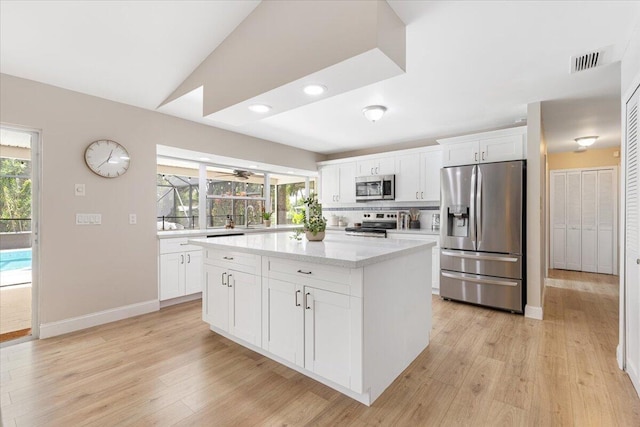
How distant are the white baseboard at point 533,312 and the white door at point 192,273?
161 inches

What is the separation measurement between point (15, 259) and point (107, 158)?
1457 mm

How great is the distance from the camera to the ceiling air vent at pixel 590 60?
235 cm

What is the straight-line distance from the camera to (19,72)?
2668 mm

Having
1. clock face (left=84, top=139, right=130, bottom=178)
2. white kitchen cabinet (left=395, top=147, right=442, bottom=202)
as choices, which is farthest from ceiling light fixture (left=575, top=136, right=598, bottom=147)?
clock face (left=84, top=139, right=130, bottom=178)

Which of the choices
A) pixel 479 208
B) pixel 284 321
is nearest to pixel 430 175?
pixel 479 208

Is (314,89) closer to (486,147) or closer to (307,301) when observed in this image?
(307,301)

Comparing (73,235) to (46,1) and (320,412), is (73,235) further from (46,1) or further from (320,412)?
(320,412)

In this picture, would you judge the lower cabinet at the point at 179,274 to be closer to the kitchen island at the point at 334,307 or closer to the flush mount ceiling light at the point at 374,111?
the kitchen island at the point at 334,307

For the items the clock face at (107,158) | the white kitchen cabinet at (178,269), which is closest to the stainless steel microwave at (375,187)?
the white kitchen cabinet at (178,269)

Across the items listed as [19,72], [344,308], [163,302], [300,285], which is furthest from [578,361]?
[19,72]

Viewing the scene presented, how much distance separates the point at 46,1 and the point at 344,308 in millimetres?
2990

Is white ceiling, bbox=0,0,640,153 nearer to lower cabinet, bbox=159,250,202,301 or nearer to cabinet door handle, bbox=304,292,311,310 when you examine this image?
lower cabinet, bbox=159,250,202,301

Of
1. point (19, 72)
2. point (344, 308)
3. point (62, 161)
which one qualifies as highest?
point (19, 72)

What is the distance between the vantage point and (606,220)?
18.5 ft
